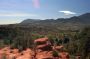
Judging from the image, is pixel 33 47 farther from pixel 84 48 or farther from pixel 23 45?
pixel 84 48

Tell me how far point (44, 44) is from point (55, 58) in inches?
458

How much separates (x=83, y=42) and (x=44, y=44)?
10919mm

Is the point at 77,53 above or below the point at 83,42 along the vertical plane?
below

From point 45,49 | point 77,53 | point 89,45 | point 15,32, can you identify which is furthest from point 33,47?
point 15,32

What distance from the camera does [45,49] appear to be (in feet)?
154

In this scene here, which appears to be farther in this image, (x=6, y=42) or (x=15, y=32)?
(x=15, y=32)

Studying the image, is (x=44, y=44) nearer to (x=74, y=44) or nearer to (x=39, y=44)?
(x=39, y=44)

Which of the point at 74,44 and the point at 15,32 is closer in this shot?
the point at 74,44

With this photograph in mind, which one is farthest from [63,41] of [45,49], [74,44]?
[45,49]

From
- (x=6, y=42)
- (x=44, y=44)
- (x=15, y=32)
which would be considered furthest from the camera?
(x=15, y=32)

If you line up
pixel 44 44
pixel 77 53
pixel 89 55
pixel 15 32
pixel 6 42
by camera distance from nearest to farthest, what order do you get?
pixel 89 55, pixel 77 53, pixel 44 44, pixel 6 42, pixel 15 32

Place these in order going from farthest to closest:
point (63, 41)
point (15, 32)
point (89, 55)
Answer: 1. point (15, 32)
2. point (63, 41)
3. point (89, 55)

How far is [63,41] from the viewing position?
6381cm

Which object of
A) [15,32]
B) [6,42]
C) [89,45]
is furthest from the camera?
[15,32]
